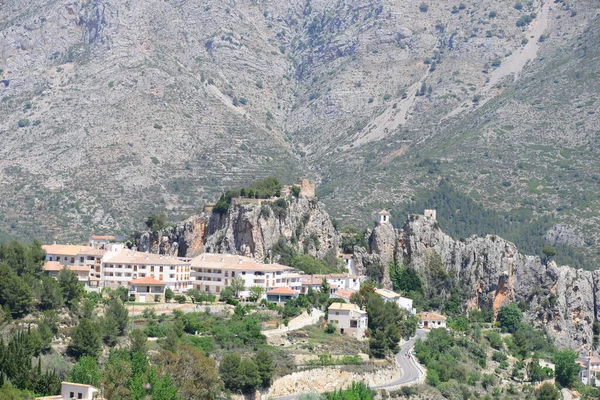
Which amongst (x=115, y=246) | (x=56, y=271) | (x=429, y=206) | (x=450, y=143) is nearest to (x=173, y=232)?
(x=115, y=246)

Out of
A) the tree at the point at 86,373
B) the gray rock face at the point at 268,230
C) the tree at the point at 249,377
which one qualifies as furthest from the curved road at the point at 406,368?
the tree at the point at 86,373

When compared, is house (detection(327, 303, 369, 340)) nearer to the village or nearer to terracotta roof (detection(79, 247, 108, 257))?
the village

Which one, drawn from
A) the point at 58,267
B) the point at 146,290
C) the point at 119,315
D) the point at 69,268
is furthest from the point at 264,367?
the point at 58,267

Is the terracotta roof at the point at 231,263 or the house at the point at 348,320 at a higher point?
the terracotta roof at the point at 231,263

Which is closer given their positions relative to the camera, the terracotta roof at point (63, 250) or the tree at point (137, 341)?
the tree at point (137, 341)

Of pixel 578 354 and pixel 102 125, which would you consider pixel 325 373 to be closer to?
pixel 578 354

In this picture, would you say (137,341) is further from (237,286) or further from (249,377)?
(237,286)

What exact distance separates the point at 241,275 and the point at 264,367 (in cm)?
2219

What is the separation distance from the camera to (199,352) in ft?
290

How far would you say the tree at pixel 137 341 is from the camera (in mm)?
87250

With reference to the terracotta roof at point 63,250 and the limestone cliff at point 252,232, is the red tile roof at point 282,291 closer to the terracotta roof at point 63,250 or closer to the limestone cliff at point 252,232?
the limestone cliff at point 252,232

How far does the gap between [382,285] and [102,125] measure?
69269 mm

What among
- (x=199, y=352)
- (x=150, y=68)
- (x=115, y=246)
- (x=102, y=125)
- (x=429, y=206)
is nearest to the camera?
(x=199, y=352)

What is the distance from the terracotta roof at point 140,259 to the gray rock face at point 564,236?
62.8 meters
